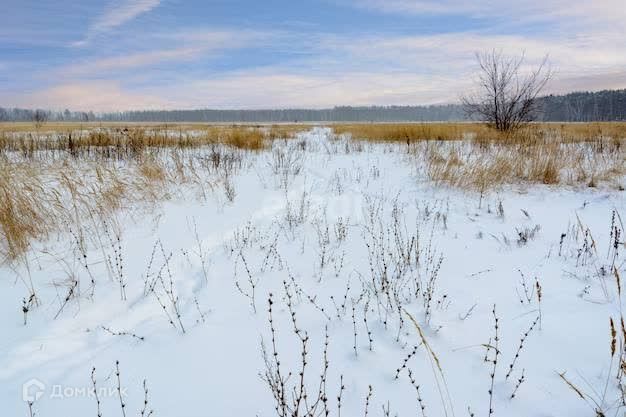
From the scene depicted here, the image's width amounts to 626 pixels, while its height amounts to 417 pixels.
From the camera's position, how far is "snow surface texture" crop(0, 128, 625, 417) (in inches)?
65.4

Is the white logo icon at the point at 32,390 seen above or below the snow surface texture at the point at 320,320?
below

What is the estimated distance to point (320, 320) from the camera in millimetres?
2318

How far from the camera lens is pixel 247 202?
210 inches

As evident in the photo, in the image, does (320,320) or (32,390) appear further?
(320,320)

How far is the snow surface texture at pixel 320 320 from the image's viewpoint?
1.66 meters

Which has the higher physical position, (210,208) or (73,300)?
(210,208)

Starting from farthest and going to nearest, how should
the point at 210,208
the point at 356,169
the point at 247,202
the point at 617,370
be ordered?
the point at 356,169
the point at 247,202
the point at 210,208
the point at 617,370

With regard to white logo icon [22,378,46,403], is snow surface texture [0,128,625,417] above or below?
above

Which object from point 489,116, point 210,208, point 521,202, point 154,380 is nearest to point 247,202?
point 210,208

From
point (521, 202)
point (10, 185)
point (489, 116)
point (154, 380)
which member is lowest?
point (154, 380)

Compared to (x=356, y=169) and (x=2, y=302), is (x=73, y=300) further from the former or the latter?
(x=356, y=169)

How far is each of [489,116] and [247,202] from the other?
1218cm

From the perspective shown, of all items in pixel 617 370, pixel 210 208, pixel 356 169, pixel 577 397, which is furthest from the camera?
pixel 356 169

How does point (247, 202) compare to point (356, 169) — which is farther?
point (356, 169)
